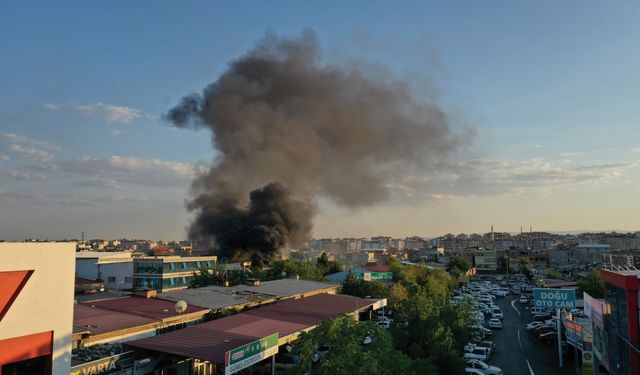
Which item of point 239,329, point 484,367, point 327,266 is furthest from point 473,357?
point 327,266

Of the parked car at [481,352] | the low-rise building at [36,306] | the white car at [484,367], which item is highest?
the low-rise building at [36,306]

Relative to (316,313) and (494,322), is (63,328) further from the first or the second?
(494,322)

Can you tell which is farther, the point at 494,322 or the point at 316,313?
the point at 494,322

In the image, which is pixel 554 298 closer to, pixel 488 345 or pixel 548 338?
pixel 488 345

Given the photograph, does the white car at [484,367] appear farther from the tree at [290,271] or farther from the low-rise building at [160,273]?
the low-rise building at [160,273]

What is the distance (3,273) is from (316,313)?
1294 centimetres

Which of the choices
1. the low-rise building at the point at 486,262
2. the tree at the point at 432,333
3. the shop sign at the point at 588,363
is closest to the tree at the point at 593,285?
the shop sign at the point at 588,363

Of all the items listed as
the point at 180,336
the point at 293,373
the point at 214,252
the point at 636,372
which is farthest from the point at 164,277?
the point at 636,372

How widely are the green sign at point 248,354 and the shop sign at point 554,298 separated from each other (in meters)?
12.3

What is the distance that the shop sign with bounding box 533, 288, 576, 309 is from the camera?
62.6 feet

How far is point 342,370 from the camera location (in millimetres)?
9016

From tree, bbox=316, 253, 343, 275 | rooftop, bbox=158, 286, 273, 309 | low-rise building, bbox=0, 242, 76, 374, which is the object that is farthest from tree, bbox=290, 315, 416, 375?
tree, bbox=316, 253, 343, 275

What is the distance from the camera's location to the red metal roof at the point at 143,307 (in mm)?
15445

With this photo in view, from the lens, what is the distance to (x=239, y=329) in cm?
1401
